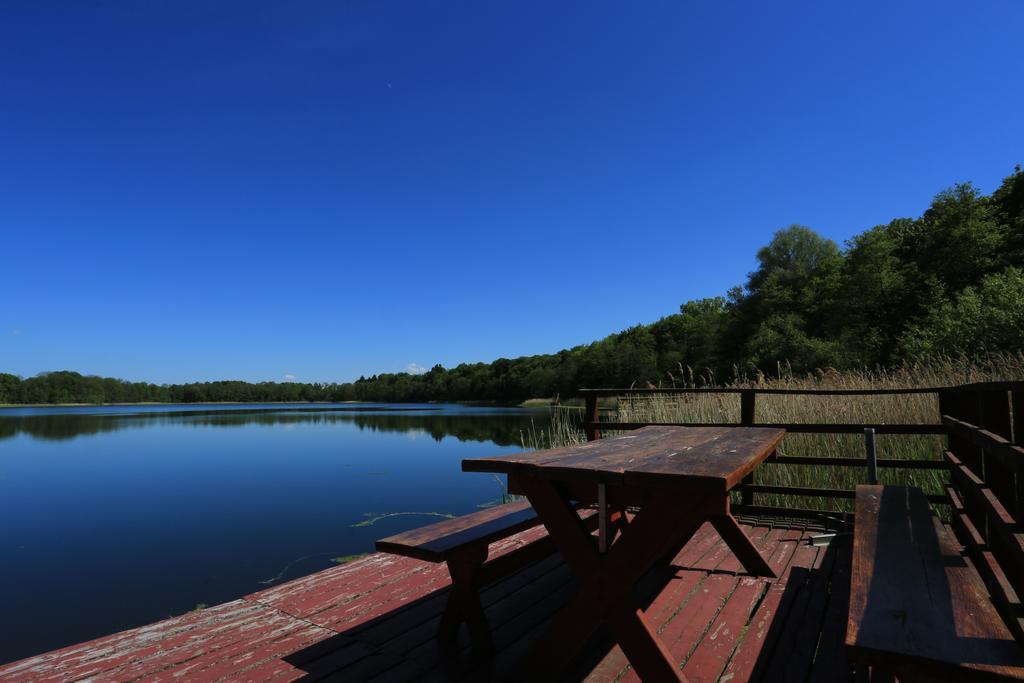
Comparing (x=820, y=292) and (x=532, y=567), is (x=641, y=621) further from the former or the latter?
(x=820, y=292)

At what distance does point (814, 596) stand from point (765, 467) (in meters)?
3.36

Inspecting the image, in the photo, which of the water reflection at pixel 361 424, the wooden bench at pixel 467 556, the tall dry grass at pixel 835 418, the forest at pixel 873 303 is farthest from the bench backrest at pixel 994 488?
the water reflection at pixel 361 424

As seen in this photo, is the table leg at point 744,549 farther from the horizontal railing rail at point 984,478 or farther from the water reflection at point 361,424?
the water reflection at point 361,424

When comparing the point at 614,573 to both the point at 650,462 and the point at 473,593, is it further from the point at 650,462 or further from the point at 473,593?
the point at 473,593

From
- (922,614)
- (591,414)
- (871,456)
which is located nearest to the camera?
(922,614)

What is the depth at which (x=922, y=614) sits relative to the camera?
1.12 meters

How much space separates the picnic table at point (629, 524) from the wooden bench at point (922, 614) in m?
0.38

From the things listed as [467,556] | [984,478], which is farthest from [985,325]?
[467,556]

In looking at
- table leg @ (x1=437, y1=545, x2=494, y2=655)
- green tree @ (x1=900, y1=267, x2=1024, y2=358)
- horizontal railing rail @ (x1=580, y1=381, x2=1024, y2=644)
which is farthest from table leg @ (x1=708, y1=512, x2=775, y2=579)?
green tree @ (x1=900, y1=267, x2=1024, y2=358)

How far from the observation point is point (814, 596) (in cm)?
232

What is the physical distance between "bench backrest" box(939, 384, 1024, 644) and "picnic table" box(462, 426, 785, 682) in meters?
0.58

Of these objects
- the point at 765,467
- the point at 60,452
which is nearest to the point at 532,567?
the point at 765,467

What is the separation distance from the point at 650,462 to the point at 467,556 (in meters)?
0.70

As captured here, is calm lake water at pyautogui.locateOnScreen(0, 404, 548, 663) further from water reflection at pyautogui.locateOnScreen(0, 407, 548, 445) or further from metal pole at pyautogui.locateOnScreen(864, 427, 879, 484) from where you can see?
water reflection at pyautogui.locateOnScreen(0, 407, 548, 445)
